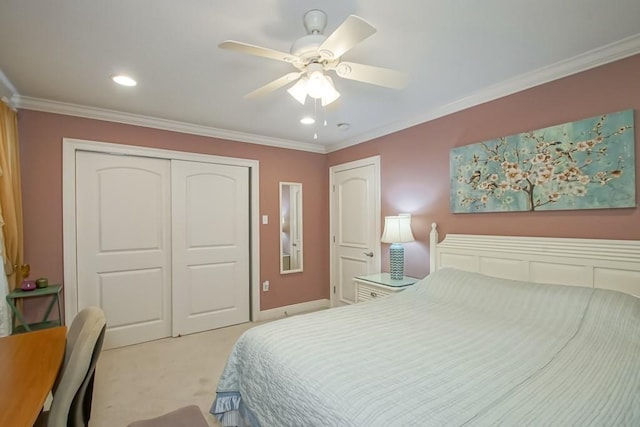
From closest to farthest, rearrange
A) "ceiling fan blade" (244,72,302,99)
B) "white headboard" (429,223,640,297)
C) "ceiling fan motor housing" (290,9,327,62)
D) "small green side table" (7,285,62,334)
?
"ceiling fan motor housing" (290,9,327,62), "ceiling fan blade" (244,72,302,99), "white headboard" (429,223,640,297), "small green side table" (7,285,62,334)

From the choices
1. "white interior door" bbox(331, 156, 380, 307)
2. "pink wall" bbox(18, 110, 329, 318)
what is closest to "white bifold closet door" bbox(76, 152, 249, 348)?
"pink wall" bbox(18, 110, 329, 318)

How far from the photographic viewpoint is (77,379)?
106 centimetres

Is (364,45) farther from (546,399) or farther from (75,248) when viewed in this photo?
(75,248)

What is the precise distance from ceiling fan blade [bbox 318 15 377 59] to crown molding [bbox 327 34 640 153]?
1.64m

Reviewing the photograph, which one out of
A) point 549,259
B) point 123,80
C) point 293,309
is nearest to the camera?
point 549,259

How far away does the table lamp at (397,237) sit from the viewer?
293 cm

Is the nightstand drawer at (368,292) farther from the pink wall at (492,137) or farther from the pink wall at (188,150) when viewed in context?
the pink wall at (188,150)

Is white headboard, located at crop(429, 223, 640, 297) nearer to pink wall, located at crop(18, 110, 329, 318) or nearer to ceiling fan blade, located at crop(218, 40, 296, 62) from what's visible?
pink wall, located at crop(18, 110, 329, 318)

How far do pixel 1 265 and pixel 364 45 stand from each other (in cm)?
293

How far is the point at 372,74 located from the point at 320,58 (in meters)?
0.30

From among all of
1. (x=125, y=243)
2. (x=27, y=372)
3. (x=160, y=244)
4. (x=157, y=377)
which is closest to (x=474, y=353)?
(x=27, y=372)

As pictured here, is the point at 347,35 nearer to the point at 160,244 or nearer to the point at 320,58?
the point at 320,58

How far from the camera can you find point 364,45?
1.79m

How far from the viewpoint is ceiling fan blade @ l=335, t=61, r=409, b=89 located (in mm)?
1522
